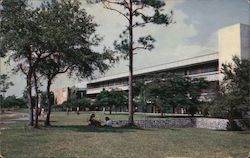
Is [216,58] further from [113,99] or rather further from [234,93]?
[234,93]

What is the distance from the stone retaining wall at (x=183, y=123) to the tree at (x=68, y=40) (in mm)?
6487

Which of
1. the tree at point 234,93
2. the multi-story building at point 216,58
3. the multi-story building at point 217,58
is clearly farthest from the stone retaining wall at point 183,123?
the multi-story building at point 217,58

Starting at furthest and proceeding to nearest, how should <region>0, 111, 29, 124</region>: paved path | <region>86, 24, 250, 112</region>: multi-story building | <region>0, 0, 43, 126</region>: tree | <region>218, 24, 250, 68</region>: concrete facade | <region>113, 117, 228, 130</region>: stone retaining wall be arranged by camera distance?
<region>86, 24, 250, 112</region>: multi-story building, <region>218, 24, 250, 68</region>: concrete facade, <region>0, 111, 29, 124</region>: paved path, <region>113, 117, 228, 130</region>: stone retaining wall, <region>0, 0, 43, 126</region>: tree

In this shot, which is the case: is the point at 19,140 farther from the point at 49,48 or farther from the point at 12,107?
the point at 12,107

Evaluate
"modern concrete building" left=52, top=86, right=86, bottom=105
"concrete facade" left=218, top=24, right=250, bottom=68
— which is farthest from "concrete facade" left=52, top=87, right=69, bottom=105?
"concrete facade" left=218, top=24, right=250, bottom=68

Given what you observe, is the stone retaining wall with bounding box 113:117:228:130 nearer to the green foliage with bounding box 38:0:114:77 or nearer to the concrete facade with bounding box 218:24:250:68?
the green foliage with bounding box 38:0:114:77

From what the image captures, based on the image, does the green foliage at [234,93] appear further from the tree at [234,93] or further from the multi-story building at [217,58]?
the multi-story building at [217,58]

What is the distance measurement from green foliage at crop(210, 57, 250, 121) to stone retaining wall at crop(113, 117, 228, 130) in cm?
257

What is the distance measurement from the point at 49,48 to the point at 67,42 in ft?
3.72

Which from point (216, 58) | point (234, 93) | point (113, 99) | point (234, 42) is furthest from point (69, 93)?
point (234, 93)

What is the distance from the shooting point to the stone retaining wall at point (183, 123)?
30.9m

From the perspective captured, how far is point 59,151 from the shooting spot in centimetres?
1223

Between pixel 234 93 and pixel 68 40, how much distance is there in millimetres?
12590

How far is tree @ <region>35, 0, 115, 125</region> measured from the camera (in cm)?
1969
